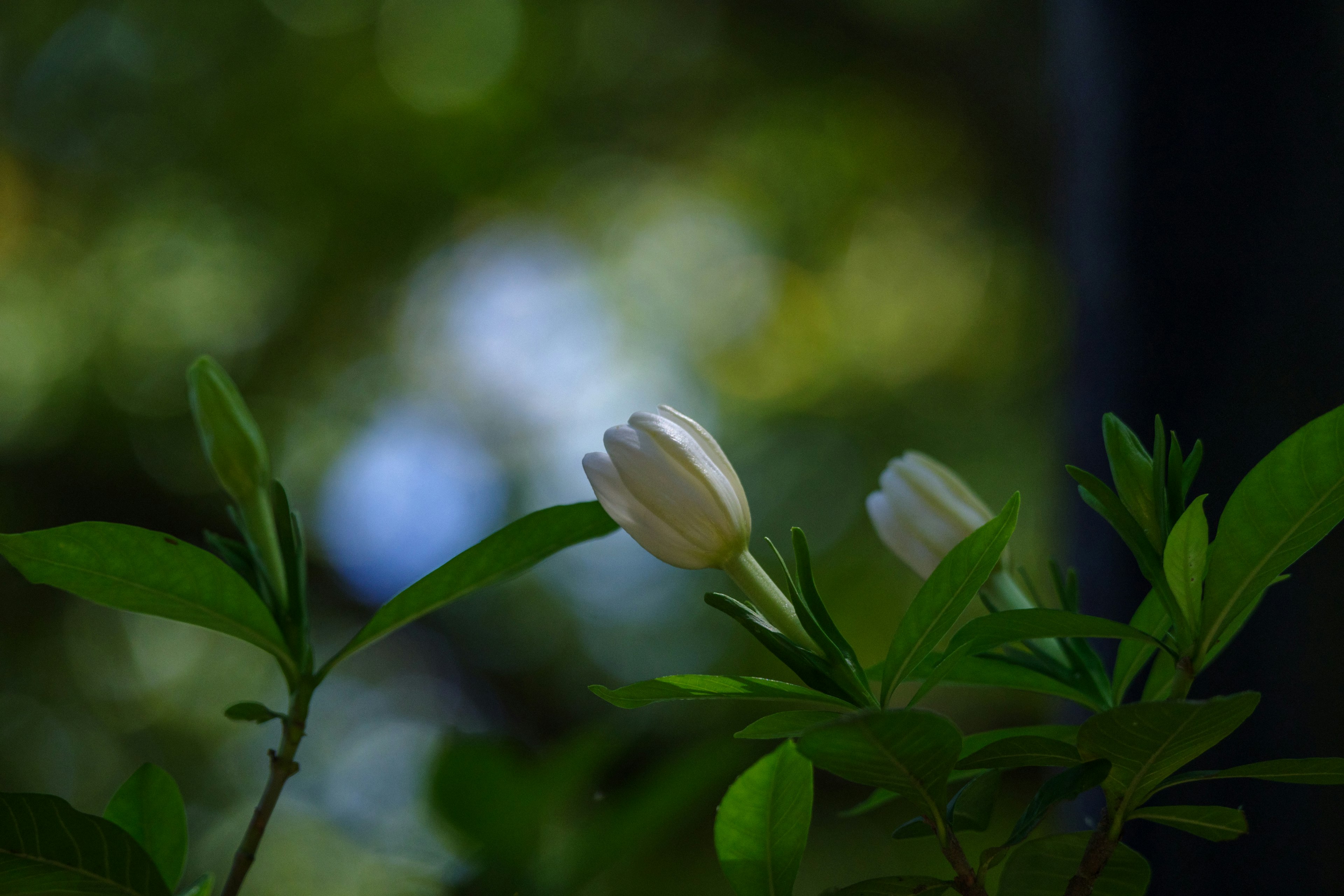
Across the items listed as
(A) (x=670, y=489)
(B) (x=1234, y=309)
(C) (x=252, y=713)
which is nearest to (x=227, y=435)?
(C) (x=252, y=713)

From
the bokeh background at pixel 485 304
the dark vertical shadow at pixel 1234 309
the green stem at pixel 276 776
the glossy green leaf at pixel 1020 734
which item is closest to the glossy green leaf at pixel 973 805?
the glossy green leaf at pixel 1020 734

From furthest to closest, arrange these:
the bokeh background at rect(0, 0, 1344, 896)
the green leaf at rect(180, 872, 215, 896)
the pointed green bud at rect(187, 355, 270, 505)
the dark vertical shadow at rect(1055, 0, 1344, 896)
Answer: the bokeh background at rect(0, 0, 1344, 896) → the dark vertical shadow at rect(1055, 0, 1344, 896) → the pointed green bud at rect(187, 355, 270, 505) → the green leaf at rect(180, 872, 215, 896)

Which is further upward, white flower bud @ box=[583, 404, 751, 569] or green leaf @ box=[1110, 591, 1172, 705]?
white flower bud @ box=[583, 404, 751, 569]

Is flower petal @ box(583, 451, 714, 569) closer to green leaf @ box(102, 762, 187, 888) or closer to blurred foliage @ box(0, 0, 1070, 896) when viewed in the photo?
green leaf @ box(102, 762, 187, 888)

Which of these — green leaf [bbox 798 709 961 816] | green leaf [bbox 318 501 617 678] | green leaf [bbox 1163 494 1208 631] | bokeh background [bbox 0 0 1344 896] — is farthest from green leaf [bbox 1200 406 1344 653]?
bokeh background [bbox 0 0 1344 896]

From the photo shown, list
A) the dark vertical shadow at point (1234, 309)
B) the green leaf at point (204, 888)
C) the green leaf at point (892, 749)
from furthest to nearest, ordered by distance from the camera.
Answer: the dark vertical shadow at point (1234, 309)
the green leaf at point (204, 888)
the green leaf at point (892, 749)

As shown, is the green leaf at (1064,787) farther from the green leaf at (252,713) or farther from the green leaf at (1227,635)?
the green leaf at (252,713)

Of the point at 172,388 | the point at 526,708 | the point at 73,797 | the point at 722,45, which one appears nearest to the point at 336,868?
the point at 526,708

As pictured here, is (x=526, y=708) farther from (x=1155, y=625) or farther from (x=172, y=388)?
(x=1155, y=625)
